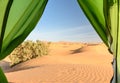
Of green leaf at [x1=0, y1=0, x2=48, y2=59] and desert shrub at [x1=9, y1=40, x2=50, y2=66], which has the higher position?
green leaf at [x1=0, y1=0, x2=48, y2=59]

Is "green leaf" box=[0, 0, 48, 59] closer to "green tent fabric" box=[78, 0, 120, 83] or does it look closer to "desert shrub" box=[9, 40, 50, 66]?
"green tent fabric" box=[78, 0, 120, 83]

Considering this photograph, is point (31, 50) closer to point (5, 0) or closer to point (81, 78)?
point (81, 78)

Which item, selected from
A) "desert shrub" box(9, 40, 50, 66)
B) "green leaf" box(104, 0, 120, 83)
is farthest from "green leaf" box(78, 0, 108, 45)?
"desert shrub" box(9, 40, 50, 66)

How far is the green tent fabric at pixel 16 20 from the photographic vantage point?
4.46m

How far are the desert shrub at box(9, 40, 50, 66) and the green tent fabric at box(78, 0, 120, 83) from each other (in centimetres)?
1571

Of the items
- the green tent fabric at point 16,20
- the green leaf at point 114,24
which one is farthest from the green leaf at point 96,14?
the green tent fabric at point 16,20

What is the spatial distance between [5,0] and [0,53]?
64 centimetres

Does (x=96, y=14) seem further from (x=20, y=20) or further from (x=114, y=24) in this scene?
(x=20, y=20)

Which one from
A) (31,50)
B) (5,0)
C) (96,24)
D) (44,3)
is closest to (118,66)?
(96,24)

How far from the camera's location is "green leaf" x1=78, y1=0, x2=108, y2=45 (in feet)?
15.4

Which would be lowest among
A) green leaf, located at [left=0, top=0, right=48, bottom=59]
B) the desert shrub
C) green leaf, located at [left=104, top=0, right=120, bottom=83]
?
the desert shrub

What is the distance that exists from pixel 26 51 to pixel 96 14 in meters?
16.1

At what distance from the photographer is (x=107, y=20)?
457 centimetres

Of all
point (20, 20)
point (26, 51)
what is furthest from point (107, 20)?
point (26, 51)
